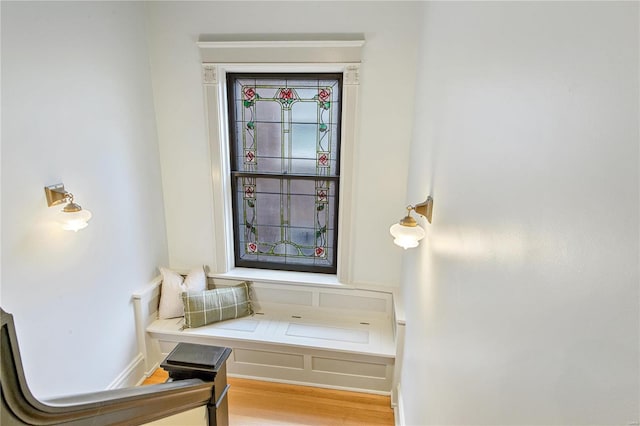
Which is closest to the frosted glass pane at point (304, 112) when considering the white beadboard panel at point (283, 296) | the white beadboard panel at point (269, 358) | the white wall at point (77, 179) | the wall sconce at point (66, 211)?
the white wall at point (77, 179)

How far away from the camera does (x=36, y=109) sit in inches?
74.9

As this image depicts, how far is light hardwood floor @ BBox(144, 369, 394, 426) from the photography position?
8.79ft

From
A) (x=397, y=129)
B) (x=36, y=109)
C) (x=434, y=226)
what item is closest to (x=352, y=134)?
(x=397, y=129)

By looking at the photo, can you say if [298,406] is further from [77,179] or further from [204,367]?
[77,179]

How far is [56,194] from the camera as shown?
6.61 feet

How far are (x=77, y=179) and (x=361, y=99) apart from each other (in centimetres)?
198

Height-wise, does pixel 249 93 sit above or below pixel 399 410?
above

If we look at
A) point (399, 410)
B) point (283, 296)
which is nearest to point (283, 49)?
point (283, 296)

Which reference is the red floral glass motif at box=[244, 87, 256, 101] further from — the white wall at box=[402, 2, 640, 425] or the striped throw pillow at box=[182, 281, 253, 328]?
the white wall at box=[402, 2, 640, 425]

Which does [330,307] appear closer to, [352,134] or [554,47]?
[352,134]

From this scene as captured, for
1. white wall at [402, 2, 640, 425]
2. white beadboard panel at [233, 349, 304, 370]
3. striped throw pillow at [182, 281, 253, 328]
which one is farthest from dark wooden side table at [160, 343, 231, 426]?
striped throw pillow at [182, 281, 253, 328]

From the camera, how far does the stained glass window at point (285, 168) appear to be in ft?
9.78

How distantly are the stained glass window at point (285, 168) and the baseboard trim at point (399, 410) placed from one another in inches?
44.2

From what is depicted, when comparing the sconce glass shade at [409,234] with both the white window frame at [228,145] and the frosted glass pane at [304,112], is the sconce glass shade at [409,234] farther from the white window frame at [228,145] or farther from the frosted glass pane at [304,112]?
the frosted glass pane at [304,112]
